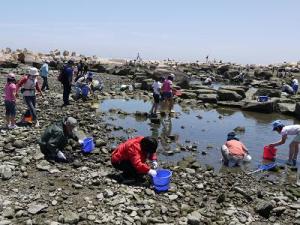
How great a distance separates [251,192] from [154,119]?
33.0 feet

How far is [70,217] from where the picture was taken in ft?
27.1

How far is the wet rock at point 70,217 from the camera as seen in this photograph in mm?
8164

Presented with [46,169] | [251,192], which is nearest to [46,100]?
[46,169]

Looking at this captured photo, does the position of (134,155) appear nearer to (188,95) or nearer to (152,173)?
(152,173)

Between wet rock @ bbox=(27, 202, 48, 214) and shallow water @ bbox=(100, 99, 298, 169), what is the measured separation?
5904 mm

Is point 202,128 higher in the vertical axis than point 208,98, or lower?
lower

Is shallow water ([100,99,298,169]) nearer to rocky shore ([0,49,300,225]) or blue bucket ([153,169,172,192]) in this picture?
rocky shore ([0,49,300,225])

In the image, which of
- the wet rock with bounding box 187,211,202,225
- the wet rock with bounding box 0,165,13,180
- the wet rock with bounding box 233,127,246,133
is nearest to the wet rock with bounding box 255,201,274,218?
the wet rock with bounding box 187,211,202,225

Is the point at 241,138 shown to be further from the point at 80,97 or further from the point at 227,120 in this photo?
the point at 80,97

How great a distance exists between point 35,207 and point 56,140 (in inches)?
120

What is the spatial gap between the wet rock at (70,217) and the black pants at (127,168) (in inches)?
95.4

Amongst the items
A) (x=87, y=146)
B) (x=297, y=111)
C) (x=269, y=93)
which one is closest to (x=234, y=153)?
(x=87, y=146)

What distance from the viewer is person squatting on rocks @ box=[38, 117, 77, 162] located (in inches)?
451

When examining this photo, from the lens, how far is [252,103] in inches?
1090
